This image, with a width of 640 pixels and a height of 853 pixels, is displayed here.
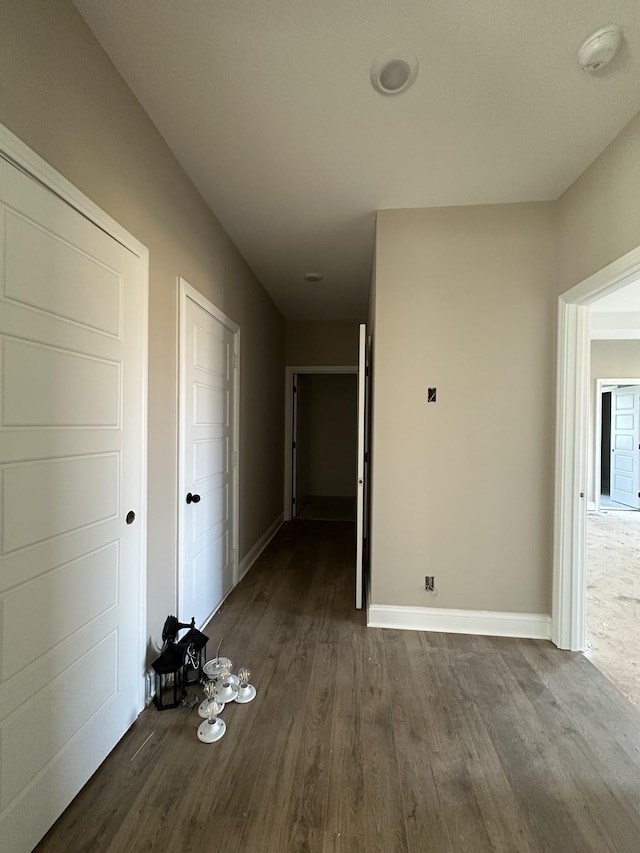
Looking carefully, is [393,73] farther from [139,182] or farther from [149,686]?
[149,686]

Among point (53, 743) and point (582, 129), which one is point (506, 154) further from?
point (53, 743)

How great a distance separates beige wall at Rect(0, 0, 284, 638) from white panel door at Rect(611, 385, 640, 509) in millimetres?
6629

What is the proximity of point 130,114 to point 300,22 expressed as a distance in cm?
79

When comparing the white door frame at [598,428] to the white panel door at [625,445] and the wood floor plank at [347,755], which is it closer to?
the white panel door at [625,445]

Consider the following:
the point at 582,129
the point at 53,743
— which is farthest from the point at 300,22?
the point at 53,743

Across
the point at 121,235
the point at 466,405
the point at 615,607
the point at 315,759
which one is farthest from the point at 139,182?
the point at 615,607

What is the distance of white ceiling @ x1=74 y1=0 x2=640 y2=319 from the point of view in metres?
1.25

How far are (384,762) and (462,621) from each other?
117cm

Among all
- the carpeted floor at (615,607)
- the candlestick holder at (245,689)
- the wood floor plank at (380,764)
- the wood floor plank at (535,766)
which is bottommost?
the carpeted floor at (615,607)

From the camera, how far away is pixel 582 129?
5.61 feet

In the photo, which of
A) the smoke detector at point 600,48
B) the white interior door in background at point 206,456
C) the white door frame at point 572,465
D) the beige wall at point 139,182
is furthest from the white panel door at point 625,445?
the white interior door in background at point 206,456

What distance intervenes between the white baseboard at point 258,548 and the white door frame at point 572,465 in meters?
2.37

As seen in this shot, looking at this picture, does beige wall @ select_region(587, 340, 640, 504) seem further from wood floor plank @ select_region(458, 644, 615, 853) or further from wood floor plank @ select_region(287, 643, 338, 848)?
wood floor plank @ select_region(287, 643, 338, 848)

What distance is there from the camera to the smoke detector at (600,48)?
127 cm
